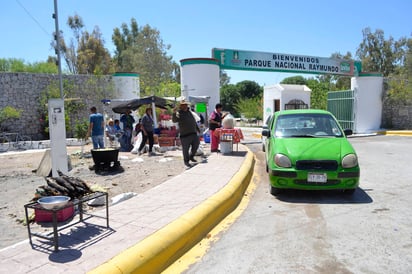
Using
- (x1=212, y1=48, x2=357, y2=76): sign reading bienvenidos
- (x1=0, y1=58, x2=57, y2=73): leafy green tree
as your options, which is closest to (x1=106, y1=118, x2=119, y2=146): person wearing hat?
(x1=212, y1=48, x2=357, y2=76): sign reading bienvenidos

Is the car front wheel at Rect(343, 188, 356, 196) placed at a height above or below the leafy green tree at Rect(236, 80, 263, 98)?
below

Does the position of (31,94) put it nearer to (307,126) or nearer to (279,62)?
(279,62)

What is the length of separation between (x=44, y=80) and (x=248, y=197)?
16619 mm

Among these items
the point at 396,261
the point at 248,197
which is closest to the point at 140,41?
the point at 248,197

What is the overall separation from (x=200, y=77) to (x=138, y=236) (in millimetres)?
12732

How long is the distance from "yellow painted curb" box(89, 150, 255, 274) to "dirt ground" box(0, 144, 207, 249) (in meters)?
1.78

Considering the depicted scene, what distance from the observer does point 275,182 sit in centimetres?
584

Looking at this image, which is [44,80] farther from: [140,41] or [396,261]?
[140,41]

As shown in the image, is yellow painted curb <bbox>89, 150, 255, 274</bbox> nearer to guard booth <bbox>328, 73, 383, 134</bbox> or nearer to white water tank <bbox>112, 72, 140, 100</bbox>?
white water tank <bbox>112, 72, 140, 100</bbox>

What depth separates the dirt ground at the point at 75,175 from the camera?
4.69 metres

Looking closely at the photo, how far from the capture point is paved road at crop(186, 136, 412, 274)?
3367mm

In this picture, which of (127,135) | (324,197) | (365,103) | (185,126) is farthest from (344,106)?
(324,197)

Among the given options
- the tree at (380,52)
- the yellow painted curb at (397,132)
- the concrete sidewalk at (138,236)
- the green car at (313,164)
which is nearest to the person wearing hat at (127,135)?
the concrete sidewalk at (138,236)

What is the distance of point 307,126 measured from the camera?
273 inches
